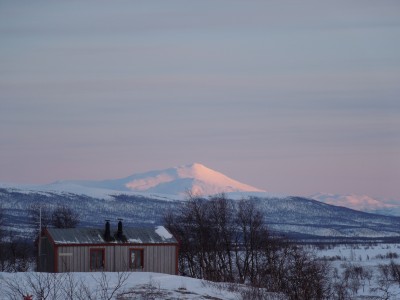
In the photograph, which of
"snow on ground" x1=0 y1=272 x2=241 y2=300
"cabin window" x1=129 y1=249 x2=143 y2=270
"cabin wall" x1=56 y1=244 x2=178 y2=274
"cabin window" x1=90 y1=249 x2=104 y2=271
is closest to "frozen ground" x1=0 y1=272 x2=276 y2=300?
Answer: "snow on ground" x1=0 y1=272 x2=241 y2=300

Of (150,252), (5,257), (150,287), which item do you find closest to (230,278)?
(150,252)

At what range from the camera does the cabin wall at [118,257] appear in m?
47.3

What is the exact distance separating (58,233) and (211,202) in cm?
3054

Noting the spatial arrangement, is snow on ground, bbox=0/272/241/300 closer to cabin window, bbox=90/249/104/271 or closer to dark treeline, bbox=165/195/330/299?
cabin window, bbox=90/249/104/271

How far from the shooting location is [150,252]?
49.0 m

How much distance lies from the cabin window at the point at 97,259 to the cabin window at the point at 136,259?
154 centimetres

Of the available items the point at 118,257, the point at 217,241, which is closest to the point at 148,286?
the point at 118,257

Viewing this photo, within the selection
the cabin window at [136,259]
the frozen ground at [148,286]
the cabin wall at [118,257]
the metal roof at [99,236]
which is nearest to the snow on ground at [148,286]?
the frozen ground at [148,286]

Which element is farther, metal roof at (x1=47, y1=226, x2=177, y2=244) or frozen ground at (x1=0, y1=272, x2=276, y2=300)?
metal roof at (x1=47, y1=226, x2=177, y2=244)

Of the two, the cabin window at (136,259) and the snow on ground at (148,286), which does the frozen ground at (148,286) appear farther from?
the cabin window at (136,259)

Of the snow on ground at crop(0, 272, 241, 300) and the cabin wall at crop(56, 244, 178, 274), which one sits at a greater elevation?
the cabin wall at crop(56, 244, 178, 274)

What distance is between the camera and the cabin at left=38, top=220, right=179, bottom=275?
156 feet

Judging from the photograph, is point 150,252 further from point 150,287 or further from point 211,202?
point 211,202

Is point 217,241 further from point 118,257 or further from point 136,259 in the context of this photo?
point 118,257
